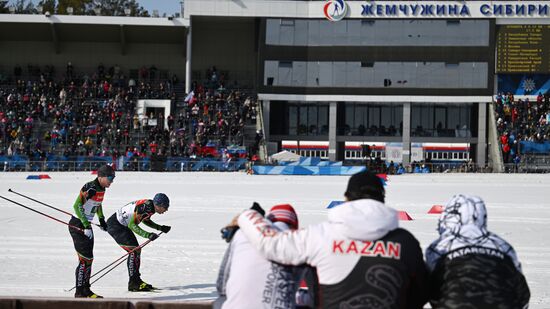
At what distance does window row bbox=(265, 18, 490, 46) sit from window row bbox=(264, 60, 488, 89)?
1.26 m

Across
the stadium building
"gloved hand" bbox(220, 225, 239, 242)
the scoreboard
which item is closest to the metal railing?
the stadium building

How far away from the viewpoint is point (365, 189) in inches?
162

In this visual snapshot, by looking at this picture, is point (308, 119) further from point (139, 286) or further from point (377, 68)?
point (139, 286)

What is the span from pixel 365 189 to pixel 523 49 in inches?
1680

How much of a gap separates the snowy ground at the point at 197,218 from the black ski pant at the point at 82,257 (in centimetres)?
46

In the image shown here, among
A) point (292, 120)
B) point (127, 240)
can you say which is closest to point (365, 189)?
point (127, 240)

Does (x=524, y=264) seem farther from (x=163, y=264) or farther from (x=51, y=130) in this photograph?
(x=51, y=130)

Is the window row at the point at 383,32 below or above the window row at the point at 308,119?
above

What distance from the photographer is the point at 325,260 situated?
4.01 meters

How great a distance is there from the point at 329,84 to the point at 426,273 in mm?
41748

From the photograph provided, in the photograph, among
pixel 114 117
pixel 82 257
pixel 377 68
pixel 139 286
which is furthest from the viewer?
pixel 377 68

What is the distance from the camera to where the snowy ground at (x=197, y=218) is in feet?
34.6

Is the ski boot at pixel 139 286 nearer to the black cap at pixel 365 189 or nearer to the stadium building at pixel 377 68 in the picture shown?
the black cap at pixel 365 189

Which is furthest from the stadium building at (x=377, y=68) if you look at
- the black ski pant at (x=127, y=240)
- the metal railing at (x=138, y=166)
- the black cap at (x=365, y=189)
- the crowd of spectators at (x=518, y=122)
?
the black cap at (x=365, y=189)
